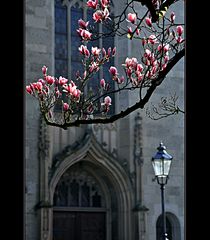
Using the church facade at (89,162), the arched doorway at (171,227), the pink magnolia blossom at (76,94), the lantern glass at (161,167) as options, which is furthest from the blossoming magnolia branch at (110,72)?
the arched doorway at (171,227)

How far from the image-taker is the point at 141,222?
789 inches

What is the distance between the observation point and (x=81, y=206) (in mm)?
20031

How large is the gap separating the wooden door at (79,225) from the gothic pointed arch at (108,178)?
0.28 meters

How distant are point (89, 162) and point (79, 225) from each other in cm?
177

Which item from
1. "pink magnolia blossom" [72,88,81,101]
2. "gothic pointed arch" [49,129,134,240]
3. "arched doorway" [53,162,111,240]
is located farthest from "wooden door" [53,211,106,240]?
"pink magnolia blossom" [72,88,81,101]

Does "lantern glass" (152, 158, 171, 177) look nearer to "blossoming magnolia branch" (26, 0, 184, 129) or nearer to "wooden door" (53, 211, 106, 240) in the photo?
"blossoming magnolia branch" (26, 0, 184, 129)

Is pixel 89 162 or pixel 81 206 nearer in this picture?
pixel 81 206

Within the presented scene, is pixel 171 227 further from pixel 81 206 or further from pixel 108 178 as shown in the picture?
pixel 81 206

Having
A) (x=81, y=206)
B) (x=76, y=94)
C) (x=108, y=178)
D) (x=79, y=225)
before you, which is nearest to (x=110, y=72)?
(x=76, y=94)

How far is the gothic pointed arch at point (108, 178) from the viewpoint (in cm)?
1961

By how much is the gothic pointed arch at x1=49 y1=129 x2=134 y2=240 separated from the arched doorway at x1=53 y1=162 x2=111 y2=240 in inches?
1.3

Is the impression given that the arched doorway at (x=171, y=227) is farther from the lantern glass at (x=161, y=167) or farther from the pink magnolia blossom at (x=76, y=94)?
the pink magnolia blossom at (x=76, y=94)

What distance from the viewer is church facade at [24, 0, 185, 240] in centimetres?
1898
